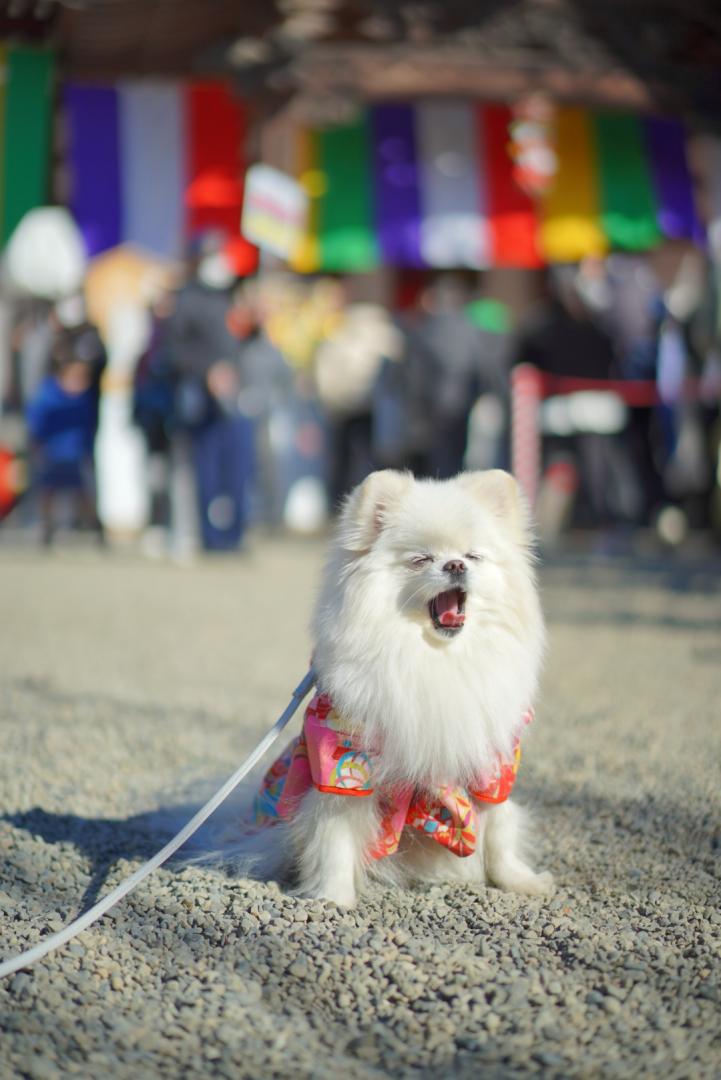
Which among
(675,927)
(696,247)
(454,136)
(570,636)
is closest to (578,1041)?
(675,927)

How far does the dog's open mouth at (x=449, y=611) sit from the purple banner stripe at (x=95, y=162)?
8824 millimetres

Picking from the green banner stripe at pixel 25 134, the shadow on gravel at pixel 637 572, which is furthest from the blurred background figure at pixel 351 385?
the green banner stripe at pixel 25 134

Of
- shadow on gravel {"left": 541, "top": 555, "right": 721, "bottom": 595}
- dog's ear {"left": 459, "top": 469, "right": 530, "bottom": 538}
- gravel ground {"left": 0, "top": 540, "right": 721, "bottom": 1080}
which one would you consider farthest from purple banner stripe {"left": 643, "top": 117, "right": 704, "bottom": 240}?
dog's ear {"left": 459, "top": 469, "right": 530, "bottom": 538}

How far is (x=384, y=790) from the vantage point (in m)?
2.60

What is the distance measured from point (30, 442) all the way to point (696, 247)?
7.61 metres

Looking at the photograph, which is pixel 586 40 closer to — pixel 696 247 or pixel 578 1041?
pixel 696 247

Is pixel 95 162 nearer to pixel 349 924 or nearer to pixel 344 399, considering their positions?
pixel 344 399

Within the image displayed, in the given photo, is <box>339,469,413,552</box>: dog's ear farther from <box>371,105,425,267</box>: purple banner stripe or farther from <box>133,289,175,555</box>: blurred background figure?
<box>371,105,425,267</box>: purple banner stripe

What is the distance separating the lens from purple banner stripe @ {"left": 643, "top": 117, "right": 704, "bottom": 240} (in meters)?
11.5

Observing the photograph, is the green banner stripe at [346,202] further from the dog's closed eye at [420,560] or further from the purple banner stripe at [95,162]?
the dog's closed eye at [420,560]

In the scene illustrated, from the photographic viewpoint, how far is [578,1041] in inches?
81.7

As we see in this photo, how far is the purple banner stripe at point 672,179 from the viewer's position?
11.5 meters

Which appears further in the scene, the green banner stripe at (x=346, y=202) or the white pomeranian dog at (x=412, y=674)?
the green banner stripe at (x=346, y=202)

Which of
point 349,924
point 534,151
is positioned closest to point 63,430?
point 534,151
